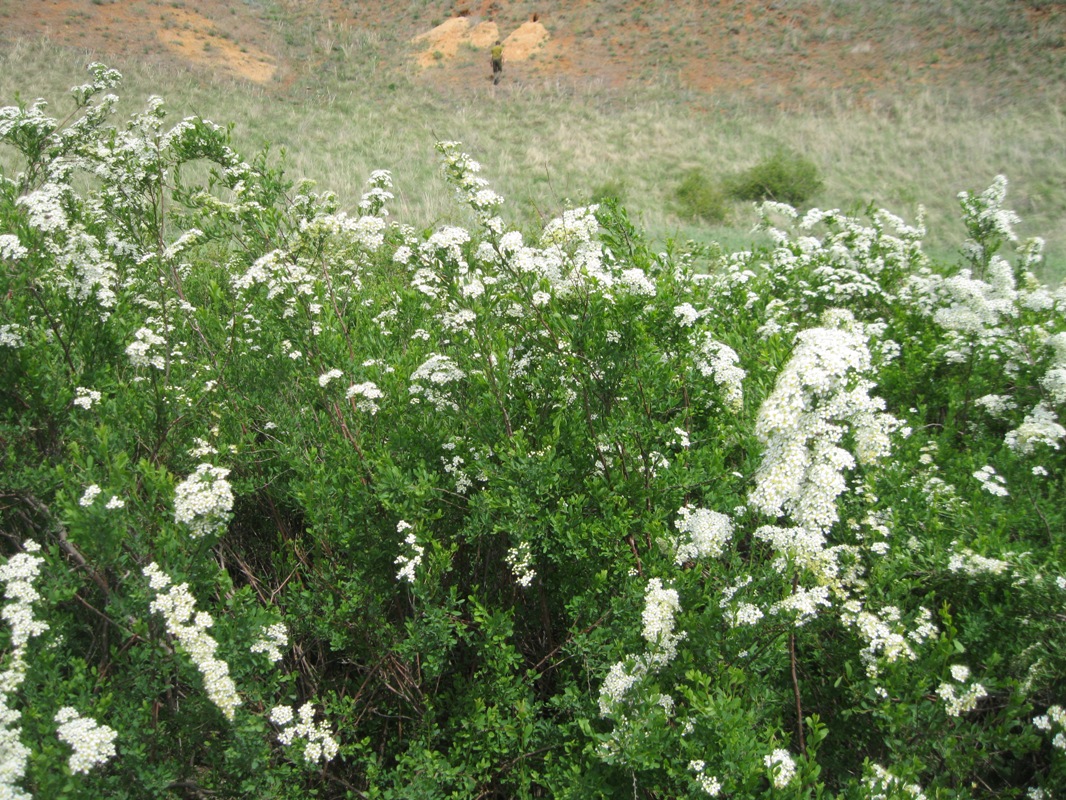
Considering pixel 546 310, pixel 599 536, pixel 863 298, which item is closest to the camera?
pixel 599 536

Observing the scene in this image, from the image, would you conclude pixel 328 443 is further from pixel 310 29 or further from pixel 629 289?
pixel 310 29

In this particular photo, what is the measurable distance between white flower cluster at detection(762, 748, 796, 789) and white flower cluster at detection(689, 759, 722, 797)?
158 millimetres

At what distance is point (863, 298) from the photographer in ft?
18.9

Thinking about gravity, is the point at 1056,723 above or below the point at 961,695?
below

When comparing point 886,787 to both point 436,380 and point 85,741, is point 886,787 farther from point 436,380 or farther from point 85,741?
point 85,741

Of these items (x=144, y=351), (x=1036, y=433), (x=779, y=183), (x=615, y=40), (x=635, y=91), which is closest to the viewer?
(x=144, y=351)

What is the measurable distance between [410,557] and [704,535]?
45.4 inches

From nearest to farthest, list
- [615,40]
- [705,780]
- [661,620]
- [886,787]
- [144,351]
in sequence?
[705,780] < [886,787] < [661,620] < [144,351] < [615,40]

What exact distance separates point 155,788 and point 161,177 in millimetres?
3124

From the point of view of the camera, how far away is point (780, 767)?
195cm

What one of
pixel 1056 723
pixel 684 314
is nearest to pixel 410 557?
pixel 684 314

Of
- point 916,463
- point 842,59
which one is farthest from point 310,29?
point 916,463

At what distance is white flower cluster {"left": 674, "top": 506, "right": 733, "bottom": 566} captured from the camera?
8.14 ft

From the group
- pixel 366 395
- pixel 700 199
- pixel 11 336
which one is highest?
pixel 11 336
